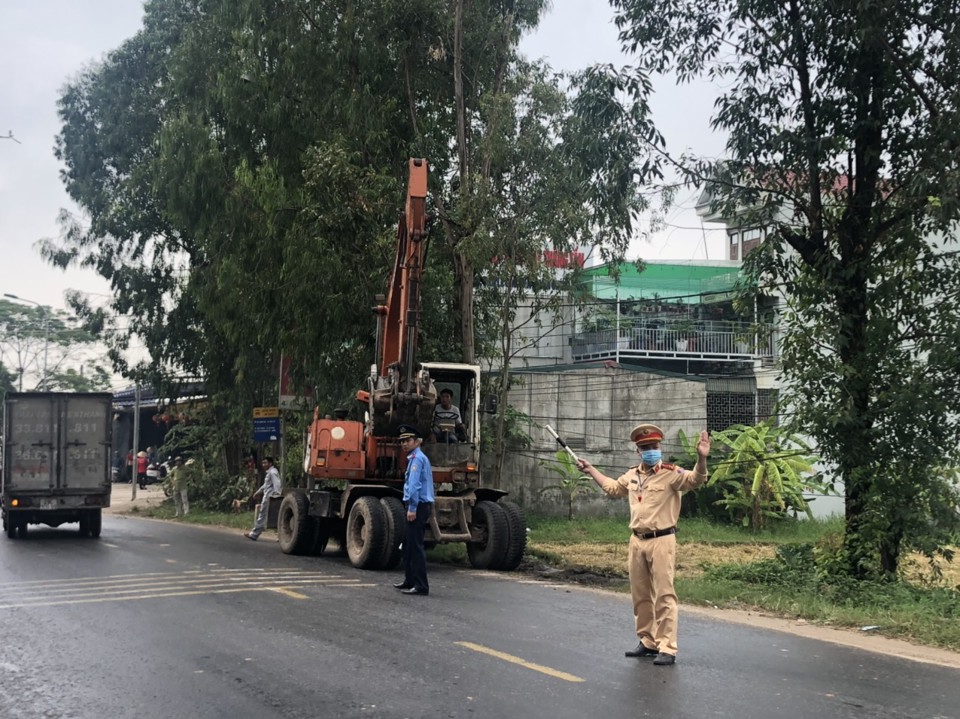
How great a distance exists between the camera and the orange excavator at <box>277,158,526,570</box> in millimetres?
15805

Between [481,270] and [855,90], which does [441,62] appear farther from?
[855,90]

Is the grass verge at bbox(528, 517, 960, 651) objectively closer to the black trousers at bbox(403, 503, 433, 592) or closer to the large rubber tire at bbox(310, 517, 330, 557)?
the black trousers at bbox(403, 503, 433, 592)

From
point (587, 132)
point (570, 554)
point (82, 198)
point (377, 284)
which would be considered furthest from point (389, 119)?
point (82, 198)

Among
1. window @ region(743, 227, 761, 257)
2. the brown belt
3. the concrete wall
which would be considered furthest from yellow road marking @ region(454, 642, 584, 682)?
the concrete wall

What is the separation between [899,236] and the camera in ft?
44.0

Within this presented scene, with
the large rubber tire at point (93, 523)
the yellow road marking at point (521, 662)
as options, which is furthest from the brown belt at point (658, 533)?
the large rubber tire at point (93, 523)

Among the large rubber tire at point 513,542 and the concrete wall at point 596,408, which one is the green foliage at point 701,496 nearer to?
the concrete wall at point 596,408

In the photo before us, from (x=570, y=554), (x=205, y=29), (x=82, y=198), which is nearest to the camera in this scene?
(x=570, y=554)

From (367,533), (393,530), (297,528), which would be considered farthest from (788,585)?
(297,528)

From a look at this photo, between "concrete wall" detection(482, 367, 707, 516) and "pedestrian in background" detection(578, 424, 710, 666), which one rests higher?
"concrete wall" detection(482, 367, 707, 516)

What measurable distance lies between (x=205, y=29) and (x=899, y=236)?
1870cm

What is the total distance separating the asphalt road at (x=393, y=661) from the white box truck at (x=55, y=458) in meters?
8.83

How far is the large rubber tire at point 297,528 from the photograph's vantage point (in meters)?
18.0

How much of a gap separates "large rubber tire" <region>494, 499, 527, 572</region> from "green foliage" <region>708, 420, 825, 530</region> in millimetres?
8661
